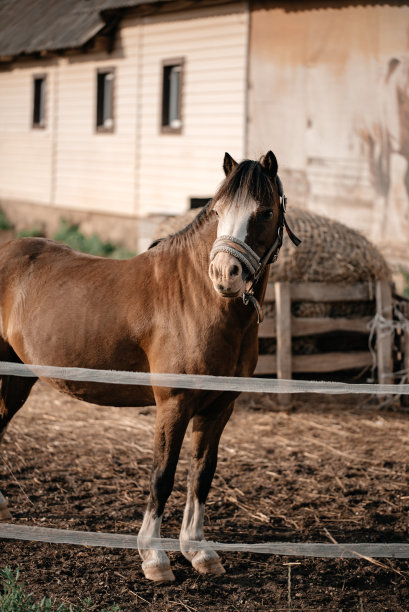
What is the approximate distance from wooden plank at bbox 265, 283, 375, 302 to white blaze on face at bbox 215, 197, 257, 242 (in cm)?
386

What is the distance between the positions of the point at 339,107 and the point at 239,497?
28.2 feet

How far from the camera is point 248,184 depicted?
132 inches

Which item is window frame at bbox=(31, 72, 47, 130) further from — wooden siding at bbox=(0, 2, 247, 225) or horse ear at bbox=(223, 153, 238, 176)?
horse ear at bbox=(223, 153, 238, 176)

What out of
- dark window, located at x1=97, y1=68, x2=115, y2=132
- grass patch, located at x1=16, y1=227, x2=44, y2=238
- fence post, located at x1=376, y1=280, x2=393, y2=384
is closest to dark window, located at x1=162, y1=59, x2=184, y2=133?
dark window, located at x1=97, y1=68, x2=115, y2=132

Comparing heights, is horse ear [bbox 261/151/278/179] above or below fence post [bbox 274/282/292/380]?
above

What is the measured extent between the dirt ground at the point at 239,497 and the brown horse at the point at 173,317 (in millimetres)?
270

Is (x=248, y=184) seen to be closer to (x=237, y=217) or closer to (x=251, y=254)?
(x=237, y=217)

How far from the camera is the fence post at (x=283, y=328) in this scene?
715 centimetres

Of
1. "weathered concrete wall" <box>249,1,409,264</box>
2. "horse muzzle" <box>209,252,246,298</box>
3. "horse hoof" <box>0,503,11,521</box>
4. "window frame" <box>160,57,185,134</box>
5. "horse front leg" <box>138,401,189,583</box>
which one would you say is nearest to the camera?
"horse muzzle" <box>209,252,246,298</box>

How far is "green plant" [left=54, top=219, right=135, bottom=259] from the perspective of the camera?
15870 millimetres

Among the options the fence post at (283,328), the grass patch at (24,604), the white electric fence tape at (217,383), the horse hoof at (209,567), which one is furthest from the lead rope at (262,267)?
the fence post at (283,328)

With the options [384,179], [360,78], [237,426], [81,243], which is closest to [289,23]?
[360,78]

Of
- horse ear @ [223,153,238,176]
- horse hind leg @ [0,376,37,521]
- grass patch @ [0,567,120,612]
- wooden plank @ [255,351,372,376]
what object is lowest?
grass patch @ [0,567,120,612]

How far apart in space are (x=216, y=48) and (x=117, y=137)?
3.80 metres
